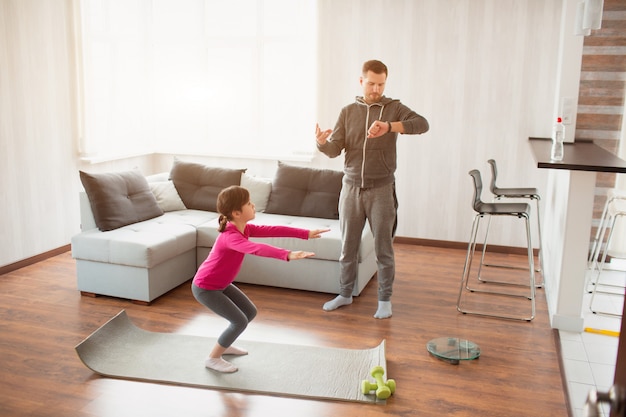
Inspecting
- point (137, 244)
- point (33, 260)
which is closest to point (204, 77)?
point (33, 260)

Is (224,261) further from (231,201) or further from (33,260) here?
(33,260)

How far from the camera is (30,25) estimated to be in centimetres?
510

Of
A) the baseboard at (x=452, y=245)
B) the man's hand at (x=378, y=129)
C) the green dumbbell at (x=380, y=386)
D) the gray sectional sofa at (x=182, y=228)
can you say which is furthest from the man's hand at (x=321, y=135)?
the baseboard at (x=452, y=245)

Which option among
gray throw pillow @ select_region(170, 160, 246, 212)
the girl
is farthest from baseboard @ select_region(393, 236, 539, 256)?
the girl

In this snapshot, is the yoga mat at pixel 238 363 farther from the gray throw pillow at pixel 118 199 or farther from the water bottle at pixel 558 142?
the water bottle at pixel 558 142

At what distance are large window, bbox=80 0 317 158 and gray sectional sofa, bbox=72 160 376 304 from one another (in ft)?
3.84

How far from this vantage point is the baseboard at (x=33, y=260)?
501cm

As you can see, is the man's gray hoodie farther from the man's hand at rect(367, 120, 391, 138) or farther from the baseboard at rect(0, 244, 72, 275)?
the baseboard at rect(0, 244, 72, 275)

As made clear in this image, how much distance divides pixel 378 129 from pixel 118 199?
2.11 m

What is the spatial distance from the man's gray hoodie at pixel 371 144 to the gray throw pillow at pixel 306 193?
0.96 m

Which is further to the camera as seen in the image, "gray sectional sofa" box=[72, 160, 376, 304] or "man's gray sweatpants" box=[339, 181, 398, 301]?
"gray sectional sofa" box=[72, 160, 376, 304]

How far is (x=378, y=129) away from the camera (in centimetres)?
382

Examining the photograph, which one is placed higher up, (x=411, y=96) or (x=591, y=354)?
(x=411, y=96)

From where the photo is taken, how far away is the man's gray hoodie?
160 inches
